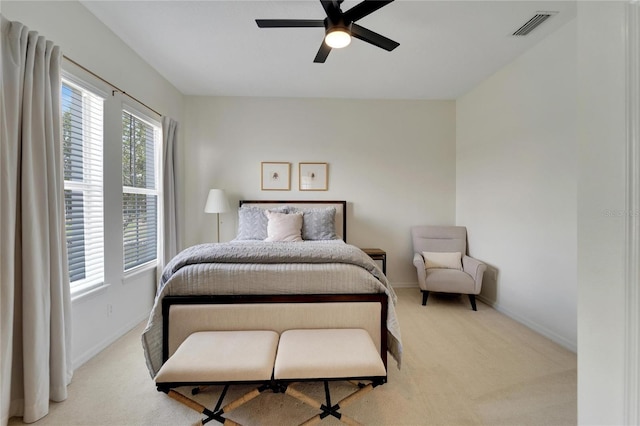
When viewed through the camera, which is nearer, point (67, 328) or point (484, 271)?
point (67, 328)

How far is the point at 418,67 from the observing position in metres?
2.91

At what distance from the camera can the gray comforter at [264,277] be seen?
166 cm

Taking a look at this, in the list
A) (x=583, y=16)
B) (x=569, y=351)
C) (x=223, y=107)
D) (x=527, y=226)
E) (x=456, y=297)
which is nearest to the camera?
(x=583, y=16)

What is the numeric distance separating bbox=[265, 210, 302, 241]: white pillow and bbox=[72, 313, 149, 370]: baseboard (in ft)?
5.17

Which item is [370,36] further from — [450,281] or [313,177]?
[450,281]

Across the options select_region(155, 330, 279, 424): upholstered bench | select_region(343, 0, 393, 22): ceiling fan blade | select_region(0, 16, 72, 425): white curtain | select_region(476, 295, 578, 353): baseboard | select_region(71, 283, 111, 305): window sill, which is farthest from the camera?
select_region(476, 295, 578, 353): baseboard

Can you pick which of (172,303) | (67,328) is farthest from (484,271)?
(67,328)

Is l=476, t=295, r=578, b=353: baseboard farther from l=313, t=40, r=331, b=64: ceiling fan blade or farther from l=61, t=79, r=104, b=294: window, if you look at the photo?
l=61, t=79, r=104, b=294: window

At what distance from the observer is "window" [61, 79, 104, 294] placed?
194 cm

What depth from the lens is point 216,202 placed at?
350cm

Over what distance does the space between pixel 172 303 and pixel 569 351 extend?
10.3 feet

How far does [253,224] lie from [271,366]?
2.25 metres

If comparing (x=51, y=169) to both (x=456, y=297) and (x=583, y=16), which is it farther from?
(x=456, y=297)

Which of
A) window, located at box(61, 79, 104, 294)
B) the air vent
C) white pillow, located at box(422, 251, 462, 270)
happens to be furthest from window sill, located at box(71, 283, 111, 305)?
the air vent
